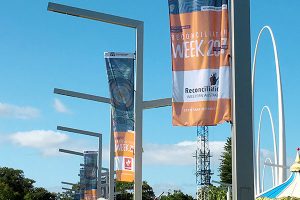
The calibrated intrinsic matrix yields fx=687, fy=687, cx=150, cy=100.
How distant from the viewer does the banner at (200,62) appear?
954 centimetres

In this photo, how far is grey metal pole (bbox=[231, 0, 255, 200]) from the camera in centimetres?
873

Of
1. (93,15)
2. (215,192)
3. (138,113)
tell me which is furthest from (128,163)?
(215,192)

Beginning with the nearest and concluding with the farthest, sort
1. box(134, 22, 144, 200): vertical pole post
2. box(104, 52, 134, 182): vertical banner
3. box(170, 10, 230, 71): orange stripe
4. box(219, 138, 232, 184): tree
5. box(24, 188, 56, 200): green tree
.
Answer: box(170, 10, 230, 71): orange stripe → box(134, 22, 144, 200): vertical pole post → box(104, 52, 134, 182): vertical banner → box(219, 138, 232, 184): tree → box(24, 188, 56, 200): green tree

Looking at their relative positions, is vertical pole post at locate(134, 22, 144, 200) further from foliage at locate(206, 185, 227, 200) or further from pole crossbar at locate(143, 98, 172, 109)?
foliage at locate(206, 185, 227, 200)

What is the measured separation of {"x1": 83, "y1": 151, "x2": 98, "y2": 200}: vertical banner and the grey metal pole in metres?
32.2

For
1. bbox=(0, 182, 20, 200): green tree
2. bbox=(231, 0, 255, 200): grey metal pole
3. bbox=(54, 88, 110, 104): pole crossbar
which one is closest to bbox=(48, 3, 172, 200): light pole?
bbox=(231, 0, 255, 200): grey metal pole

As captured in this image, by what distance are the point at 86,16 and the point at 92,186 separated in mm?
27101

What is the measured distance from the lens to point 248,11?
9.43 meters

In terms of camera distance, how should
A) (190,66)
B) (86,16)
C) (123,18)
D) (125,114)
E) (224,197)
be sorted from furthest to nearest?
1. (224,197)
2. (125,114)
3. (123,18)
4. (86,16)
5. (190,66)

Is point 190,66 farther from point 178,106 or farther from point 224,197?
point 224,197

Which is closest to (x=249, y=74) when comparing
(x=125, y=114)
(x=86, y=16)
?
(x=86, y=16)

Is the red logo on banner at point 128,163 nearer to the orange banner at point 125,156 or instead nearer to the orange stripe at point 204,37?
the orange banner at point 125,156

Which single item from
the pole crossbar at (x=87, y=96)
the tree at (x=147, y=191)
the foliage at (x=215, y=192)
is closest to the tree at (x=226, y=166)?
the foliage at (x=215, y=192)

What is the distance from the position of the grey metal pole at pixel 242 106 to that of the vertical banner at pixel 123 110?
9.39 meters
